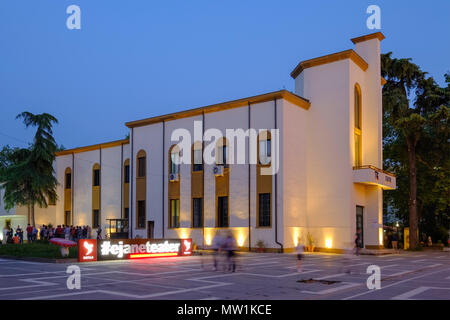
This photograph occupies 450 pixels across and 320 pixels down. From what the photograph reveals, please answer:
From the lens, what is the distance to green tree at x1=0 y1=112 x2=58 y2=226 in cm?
4509

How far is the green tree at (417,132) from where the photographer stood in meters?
39.9

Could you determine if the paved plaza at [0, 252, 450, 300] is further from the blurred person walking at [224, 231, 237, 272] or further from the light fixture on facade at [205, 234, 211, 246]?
the light fixture on facade at [205, 234, 211, 246]

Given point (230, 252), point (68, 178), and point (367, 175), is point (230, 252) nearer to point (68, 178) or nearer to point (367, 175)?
point (367, 175)

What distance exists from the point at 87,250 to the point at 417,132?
2884 cm

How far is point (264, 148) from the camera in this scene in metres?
34.5

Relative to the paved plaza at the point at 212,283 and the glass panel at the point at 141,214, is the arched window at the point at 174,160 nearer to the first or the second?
the glass panel at the point at 141,214

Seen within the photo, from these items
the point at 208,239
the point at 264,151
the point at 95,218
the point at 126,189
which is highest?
the point at 264,151

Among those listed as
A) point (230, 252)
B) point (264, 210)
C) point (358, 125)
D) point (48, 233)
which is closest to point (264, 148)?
point (264, 210)

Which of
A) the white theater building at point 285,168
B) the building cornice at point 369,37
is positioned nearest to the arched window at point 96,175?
the white theater building at point 285,168

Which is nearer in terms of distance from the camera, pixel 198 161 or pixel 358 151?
pixel 358 151
